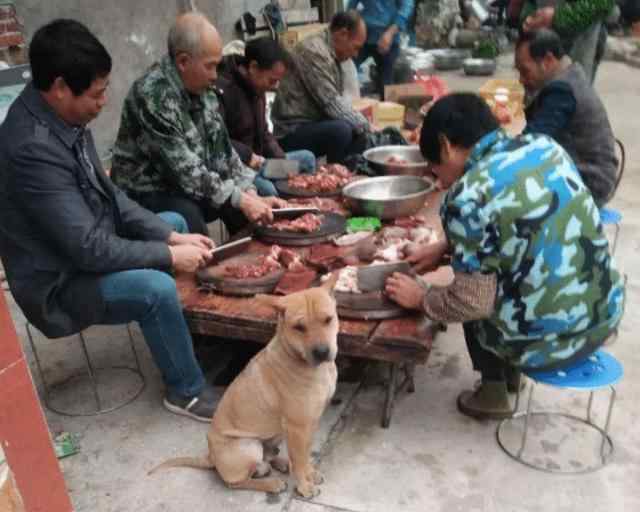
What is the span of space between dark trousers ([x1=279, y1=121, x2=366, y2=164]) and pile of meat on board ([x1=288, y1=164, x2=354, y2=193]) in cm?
97

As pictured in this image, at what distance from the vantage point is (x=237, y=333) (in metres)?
3.21

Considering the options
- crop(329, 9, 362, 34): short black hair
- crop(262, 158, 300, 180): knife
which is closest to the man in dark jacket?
crop(262, 158, 300, 180): knife

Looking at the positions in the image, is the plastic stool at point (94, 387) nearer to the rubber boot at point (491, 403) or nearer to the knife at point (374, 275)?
the knife at point (374, 275)

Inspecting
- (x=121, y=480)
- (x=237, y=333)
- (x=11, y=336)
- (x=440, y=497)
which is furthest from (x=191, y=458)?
(x=11, y=336)

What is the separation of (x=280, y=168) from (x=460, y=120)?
267cm

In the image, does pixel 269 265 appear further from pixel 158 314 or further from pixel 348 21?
pixel 348 21

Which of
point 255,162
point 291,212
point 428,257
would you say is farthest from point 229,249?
point 255,162

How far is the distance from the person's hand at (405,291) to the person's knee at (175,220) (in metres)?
1.54

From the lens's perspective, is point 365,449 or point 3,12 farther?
point 3,12

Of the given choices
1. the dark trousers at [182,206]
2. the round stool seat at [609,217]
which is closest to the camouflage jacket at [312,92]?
the dark trousers at [182,206]

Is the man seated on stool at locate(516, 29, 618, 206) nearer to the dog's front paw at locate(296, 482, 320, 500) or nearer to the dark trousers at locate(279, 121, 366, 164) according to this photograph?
the dark trousers at locate(279, 121, 366, 164)

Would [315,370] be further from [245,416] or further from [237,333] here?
[237,333]

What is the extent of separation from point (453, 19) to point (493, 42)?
1.71m

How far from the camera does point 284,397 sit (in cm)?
267
